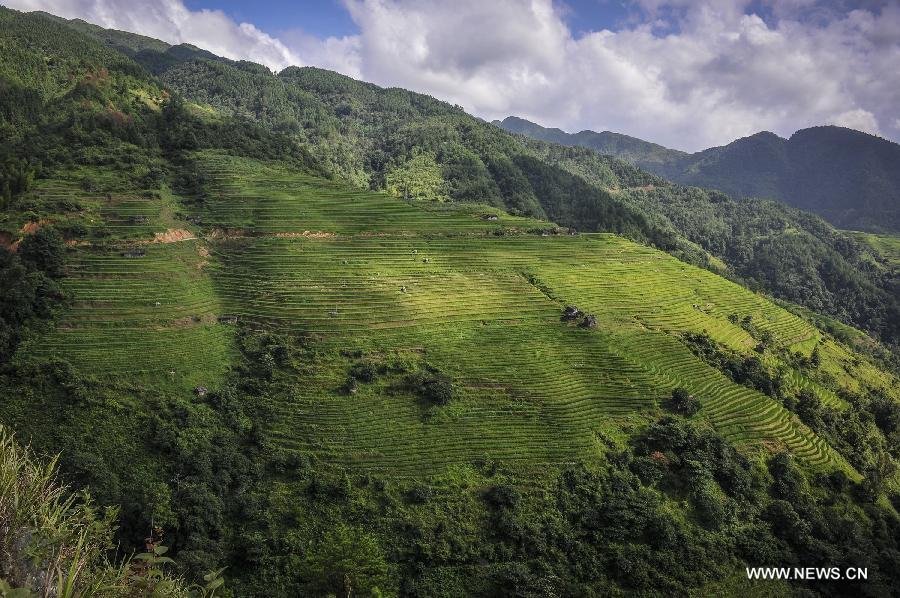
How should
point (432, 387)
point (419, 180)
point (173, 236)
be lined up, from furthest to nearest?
point (419, 180) → point (173, 236) → point (432, 387)

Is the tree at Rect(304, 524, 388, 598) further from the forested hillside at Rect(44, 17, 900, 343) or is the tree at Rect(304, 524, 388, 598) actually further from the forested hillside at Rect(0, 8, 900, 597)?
the forested hillside at Rect(44, 17, 900, 343)

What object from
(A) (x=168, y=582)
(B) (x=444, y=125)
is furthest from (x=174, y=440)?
(B) (x=444, y=125)

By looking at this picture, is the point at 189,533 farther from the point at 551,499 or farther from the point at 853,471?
the point at 853,471

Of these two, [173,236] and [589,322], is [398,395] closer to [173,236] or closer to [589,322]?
[589,322]

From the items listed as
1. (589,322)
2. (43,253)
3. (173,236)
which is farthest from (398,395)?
(43,253)

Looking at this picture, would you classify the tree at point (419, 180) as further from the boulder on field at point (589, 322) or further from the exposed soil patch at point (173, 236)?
the boulder on field at point (589, 322)

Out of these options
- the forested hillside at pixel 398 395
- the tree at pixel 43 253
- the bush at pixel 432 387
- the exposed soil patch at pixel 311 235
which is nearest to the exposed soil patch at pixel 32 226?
the forested hillside at pixel 398 395
